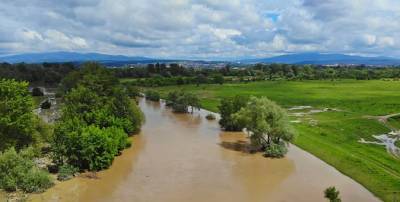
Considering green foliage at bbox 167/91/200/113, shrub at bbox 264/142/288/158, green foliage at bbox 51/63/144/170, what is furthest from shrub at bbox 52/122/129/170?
green foliage at bbox 167/91/200/113

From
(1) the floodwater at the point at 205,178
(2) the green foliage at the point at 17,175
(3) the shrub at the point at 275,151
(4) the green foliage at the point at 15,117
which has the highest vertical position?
(4) the green foliage at the point at 15,117

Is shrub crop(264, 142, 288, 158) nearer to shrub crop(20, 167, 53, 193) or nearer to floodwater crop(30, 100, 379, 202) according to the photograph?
floodwater crop(30, 100, 379, 202)

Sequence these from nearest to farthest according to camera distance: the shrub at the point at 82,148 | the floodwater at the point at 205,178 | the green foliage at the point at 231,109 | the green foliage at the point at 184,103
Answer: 1. the floodwater at the point at 205,178
2. the shrub at the point at 82,148
3. the green foliage at the point at 231,109
4. the green foliage at the point at 184,103

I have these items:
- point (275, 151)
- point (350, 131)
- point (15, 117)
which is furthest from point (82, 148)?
point (350, 131)

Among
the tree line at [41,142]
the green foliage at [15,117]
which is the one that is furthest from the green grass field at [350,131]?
the green foliage at [15,117]

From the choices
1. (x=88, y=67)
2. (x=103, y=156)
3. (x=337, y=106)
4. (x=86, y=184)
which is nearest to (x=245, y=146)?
(x=103, y=156)

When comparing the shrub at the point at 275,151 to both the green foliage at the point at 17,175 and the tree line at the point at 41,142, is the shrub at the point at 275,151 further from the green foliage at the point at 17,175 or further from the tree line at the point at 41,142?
the green foliage at the point at 17,175
